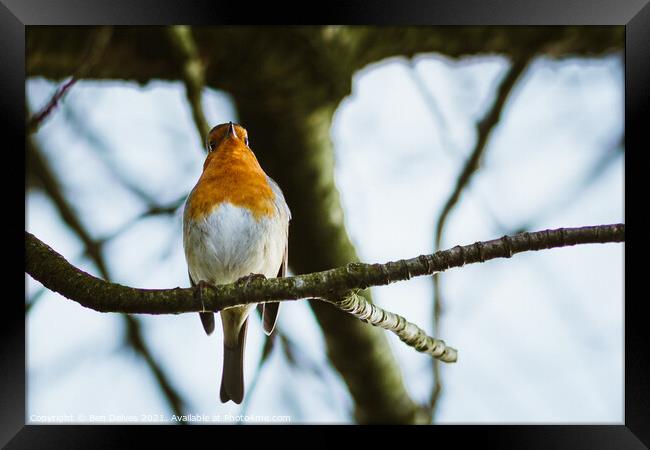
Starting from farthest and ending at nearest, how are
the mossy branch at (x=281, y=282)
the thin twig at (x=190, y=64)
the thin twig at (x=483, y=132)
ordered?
the thin twig at (x=483, y=132)
the thin twig at (x=190, y=64)
the mossy branch at (x=281, y=282)

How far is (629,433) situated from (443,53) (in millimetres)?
1367

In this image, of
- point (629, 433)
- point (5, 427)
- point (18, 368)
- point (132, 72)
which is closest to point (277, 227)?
point (132, 72)

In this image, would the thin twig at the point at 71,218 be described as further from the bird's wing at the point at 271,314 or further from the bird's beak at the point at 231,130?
the bird's beak at the point at 231,130

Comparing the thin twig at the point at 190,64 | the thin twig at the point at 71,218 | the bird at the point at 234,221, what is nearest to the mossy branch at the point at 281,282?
the bird at the point at 234,221

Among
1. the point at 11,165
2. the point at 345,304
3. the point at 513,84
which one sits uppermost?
the point at 513,84

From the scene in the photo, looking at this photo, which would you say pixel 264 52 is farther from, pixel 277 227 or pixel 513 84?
pixel 513 84

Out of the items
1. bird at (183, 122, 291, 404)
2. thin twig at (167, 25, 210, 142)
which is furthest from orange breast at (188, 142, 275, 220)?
thin twig at (167, 25, 210, 142)

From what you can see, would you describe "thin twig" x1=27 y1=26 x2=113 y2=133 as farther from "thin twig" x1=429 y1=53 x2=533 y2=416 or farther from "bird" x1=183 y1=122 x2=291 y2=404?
"thin twig" x1=429 y1=53 x2=533 y2=416

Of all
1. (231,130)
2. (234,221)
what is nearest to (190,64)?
(231,130)

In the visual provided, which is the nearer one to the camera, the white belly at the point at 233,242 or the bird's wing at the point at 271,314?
the white belly at the point at 233,242

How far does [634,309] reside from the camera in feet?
7.02

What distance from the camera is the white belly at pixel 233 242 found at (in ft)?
A: 6.84

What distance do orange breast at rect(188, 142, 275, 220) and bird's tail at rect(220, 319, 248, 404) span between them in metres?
0.49
